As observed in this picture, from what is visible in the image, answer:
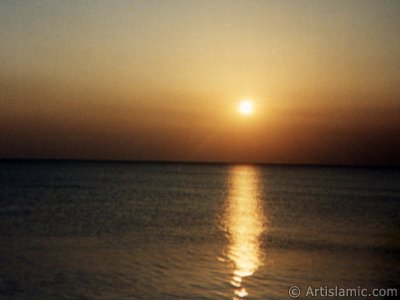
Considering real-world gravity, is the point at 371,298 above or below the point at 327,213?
below

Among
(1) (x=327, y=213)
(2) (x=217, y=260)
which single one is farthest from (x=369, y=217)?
(2) (x=217, y=260)

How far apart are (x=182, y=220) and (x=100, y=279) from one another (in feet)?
96.6

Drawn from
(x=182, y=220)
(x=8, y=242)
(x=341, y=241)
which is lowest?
(x=8, y=242)

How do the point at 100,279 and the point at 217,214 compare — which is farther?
the point at 217,214

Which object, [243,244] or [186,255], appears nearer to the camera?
[186,255]

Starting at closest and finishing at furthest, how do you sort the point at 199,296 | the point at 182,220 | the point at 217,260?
the point at 199,296 < the point at 217,260 < the point at 182,220

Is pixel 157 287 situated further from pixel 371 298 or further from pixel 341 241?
pixel 341 241

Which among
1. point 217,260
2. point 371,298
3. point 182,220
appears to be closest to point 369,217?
point 182,220

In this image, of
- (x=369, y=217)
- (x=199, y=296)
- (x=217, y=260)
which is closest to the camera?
(x=199, y=296)

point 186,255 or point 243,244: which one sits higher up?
point 243,244

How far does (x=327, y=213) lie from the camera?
64.6 meters

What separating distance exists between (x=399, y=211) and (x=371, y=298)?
5454 centimetres

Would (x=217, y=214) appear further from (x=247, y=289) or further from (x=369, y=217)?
(x=247, y=289)

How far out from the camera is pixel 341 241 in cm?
3928
